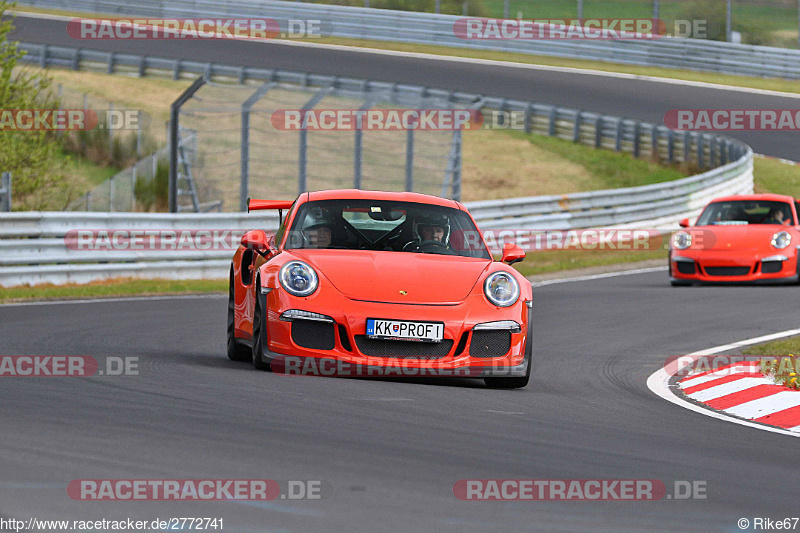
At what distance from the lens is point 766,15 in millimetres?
43750

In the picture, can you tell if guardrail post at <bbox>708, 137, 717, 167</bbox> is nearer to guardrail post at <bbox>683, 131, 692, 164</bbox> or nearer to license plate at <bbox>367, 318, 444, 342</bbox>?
guardrail post at <bbox>683, 131, 692, 164</bbox>

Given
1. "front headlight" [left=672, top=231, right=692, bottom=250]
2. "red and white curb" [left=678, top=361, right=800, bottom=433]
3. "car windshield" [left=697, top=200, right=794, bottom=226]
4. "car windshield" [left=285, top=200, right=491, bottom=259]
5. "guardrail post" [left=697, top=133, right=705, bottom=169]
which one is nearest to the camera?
"red and white curb" [left=678, top=361, right=800, bottom=433]

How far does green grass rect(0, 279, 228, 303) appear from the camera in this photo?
50.5 feet

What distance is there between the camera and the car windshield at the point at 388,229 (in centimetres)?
924

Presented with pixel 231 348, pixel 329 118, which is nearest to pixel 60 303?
pixel 231 348

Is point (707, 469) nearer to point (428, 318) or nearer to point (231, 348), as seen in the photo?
point (428, 318)

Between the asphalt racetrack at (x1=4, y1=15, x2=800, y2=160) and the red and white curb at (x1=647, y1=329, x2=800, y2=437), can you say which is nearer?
the red and white curb at (x1=647, y1=329, x2=800, y2=437)

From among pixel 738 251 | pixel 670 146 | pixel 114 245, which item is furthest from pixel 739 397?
pixel 670 146

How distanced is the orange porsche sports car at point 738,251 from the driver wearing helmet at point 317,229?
920 cm

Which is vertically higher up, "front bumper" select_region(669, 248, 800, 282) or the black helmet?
the black helmet

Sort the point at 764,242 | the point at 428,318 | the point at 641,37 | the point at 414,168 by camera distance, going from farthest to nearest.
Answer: the point at 641,37, the point at 414,168, the point at 764,242, the point at 428,318

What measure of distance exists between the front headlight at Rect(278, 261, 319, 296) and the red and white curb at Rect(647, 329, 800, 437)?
2.40 metres

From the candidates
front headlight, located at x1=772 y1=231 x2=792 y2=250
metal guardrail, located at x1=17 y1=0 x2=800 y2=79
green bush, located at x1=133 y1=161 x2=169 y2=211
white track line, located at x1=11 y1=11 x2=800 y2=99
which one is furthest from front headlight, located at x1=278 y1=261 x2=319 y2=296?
metal guardrail, located at x1=17 y1=0 x2=800 y2=79

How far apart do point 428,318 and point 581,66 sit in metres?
34.7
